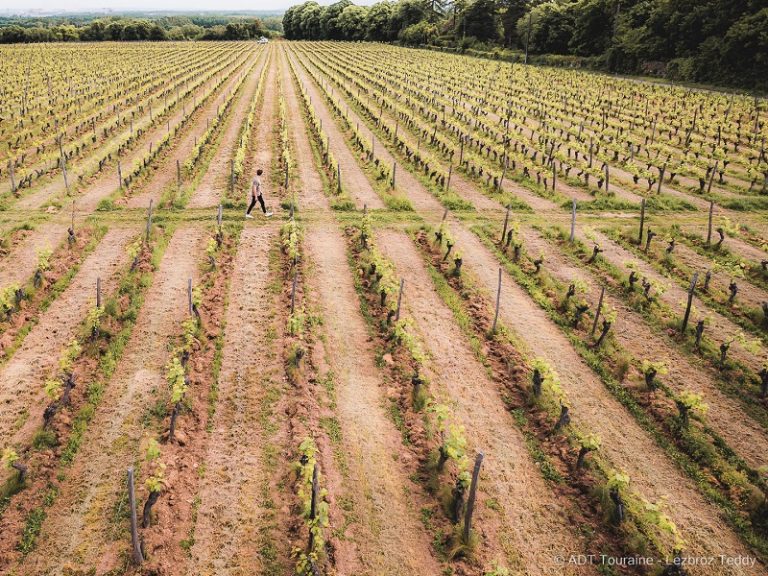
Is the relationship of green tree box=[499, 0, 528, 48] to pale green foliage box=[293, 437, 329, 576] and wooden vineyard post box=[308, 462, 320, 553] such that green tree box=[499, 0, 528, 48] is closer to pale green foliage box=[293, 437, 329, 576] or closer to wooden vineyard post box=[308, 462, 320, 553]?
pale green foliage box=[293, 437, 329, 576]

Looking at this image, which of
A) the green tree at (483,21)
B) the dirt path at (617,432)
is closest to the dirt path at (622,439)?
the dirt path at (617,432)

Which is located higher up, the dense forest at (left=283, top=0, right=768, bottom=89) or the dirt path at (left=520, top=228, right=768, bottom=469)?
the dense forest at (left=283, top=0, right=768, bottom=89)

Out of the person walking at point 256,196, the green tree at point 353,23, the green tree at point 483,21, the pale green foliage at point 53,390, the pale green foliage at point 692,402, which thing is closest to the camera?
the pale green foliage at point 53,390

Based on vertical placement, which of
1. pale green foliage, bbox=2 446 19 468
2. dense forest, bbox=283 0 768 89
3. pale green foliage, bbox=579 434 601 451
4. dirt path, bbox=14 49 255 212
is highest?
dense forest, bbox=283 0 768 89

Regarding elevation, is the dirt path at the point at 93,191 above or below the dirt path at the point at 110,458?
above

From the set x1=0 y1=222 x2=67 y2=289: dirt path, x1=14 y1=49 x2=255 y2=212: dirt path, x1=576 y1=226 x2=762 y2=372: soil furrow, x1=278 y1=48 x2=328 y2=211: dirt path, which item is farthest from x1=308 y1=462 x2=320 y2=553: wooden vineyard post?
x1=14 y1=49 x2=255 y2=212: dirt path

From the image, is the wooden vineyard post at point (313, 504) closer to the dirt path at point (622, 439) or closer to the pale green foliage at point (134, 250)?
the dirt path at point (622, 439)

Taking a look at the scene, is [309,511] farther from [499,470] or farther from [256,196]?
[256,196]
